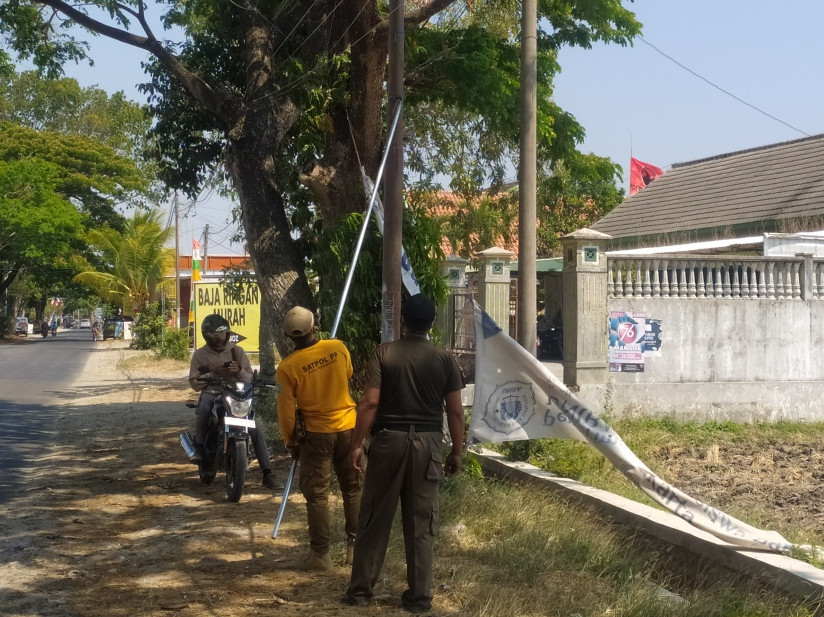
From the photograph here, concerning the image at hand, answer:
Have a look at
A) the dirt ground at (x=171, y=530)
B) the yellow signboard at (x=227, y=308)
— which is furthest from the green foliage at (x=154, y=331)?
the dirt ground at (x=171, y=530)

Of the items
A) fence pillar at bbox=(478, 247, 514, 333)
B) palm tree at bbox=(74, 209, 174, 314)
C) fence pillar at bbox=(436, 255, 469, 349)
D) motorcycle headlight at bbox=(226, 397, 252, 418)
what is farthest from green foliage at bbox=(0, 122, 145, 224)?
motorcycle headlight at bbox=(226, 397, 252, 418)

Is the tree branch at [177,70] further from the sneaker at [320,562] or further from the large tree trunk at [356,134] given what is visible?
the sneaker at [320,562]

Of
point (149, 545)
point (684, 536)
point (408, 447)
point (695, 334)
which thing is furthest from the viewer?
point (695, 334)

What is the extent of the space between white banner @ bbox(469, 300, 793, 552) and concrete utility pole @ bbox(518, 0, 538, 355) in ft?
8.50

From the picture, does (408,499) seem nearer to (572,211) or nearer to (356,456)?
(356,456)

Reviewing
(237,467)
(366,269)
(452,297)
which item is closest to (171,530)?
(237,467)

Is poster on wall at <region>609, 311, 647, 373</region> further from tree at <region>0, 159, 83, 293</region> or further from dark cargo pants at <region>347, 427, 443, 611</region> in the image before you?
tree at <region>0, 159, 83, 293</region>

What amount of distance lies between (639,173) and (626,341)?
73.5 ft

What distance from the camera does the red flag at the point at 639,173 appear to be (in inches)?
1357

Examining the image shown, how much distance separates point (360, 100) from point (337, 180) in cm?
88

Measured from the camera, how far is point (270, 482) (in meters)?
9.32

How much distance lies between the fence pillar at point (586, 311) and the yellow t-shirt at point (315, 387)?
7.28 metres

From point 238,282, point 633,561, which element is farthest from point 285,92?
point 633,561

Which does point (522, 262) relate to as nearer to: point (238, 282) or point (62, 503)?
point (238, 282)
